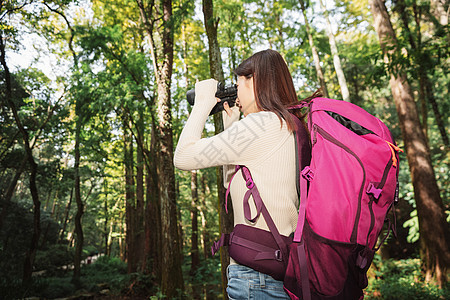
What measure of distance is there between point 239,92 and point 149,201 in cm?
1125

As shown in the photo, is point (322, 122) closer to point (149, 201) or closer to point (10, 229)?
point (149, 201)

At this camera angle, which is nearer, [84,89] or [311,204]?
[311,204]

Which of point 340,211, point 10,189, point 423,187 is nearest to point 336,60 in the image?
point 423,187

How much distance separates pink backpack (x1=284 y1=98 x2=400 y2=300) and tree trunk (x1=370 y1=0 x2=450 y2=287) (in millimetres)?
6428

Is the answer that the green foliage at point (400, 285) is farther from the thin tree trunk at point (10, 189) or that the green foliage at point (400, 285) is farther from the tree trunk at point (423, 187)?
the thin tree trunk at point (10, 189)

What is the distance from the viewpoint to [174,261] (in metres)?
7.37

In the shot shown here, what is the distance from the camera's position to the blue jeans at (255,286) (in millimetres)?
1190

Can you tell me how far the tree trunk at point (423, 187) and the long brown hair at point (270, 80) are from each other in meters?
6.18

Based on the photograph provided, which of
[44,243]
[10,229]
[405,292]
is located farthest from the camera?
[44,243]

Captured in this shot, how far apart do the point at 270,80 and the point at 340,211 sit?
2.45 feet

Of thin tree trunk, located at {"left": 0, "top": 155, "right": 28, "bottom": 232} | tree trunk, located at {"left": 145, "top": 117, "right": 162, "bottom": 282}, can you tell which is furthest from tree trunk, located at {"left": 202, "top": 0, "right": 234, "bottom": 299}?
thin tree trunk, located at {"left": 0, "top": 155, "right": 28, "bottom": 232}

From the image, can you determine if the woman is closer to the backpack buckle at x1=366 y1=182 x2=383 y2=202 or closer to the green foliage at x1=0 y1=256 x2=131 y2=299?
the backpack buckle at x1=366 y1=182 x2=383 y2=202

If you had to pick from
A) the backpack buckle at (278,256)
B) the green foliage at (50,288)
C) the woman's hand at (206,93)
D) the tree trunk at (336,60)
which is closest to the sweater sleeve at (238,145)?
the woman's hand at (206,93)

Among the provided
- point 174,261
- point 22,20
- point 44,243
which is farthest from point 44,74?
point 44,243
